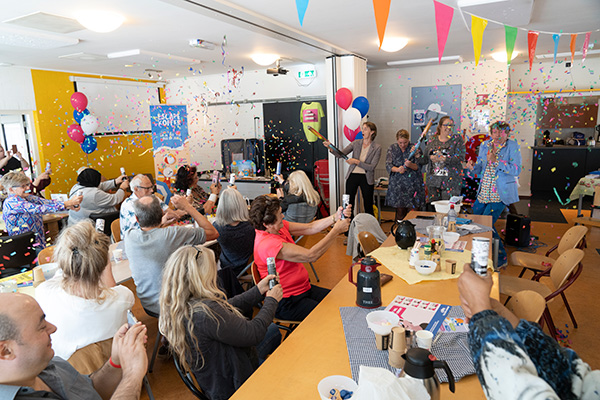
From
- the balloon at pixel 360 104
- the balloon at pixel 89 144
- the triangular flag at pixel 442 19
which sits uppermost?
the triangular flag at pixel 442 19

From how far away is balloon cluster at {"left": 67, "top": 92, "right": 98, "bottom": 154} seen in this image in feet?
24.7

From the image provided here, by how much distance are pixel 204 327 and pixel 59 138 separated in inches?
292

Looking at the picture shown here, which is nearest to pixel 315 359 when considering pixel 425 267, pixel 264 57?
pixel 425 267

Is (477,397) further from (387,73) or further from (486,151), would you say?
(387,73)

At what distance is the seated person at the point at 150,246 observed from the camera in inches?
117

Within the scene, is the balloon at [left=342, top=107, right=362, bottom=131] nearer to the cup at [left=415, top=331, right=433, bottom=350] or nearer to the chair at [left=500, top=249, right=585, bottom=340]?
the chair at [left=500, top=249, right=585, bottom=340]

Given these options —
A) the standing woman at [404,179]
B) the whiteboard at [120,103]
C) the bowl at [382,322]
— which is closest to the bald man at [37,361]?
the bowl at [382,322]

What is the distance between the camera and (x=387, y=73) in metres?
8.88

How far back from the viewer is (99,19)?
396 cm

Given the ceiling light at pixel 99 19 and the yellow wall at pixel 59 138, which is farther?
the yellow wall at pixel 59 138

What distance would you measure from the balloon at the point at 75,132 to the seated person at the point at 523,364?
8.09 m

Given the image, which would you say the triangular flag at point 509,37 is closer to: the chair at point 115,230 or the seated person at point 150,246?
the seated person at point 150,246

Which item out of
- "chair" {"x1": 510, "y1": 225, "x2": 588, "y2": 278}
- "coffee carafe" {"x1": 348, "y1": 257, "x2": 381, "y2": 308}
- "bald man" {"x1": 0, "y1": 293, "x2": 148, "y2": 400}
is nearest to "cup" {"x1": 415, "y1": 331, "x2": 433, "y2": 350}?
"coffee carafe" {"x1": 348, "y1": 257, "x2": 381, "y2": 308}

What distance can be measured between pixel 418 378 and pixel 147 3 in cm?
377
